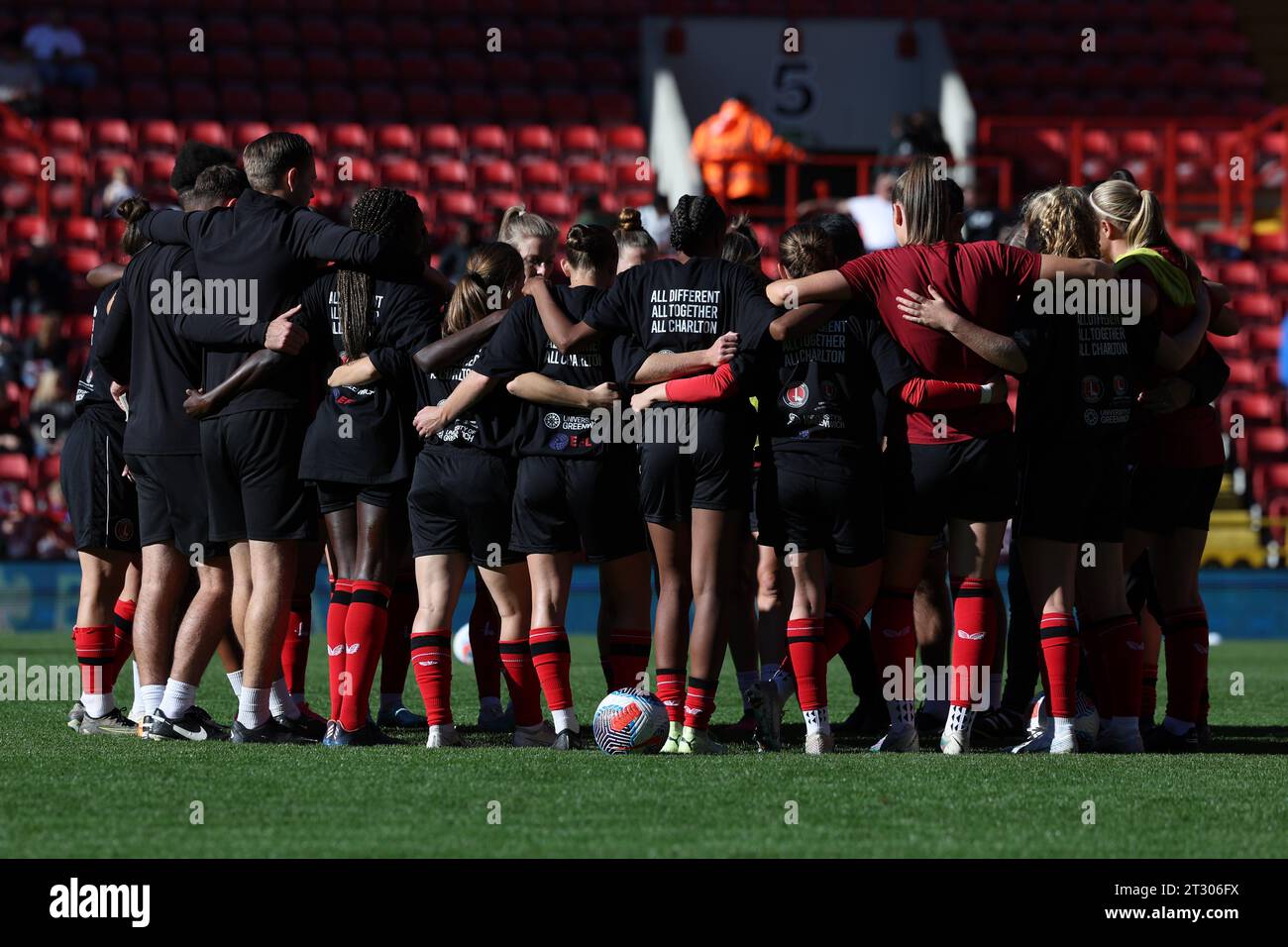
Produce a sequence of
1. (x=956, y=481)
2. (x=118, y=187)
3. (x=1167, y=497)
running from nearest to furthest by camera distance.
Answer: (x=956, y=481), (x=1167, y=497), (x=118, y=187)

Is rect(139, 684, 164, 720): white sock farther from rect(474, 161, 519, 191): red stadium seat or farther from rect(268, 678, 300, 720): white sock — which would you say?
rect(474, 161, 519, 191): red stadium seat

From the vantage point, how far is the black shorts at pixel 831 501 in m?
6.04

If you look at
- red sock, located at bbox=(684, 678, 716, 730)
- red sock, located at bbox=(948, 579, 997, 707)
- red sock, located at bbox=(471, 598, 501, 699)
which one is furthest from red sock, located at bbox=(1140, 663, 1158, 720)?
red sock, located at bbox=(471, 598, 501, 699)

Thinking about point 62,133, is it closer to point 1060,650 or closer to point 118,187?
point 118,187

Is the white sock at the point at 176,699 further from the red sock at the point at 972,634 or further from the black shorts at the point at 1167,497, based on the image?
the black shorts at the point at 1167,497

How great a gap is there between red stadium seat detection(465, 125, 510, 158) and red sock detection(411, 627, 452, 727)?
1415 cm

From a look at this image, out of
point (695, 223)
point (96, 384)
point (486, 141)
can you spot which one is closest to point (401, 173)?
point (486, 141)

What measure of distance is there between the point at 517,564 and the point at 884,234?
10570 millimetres

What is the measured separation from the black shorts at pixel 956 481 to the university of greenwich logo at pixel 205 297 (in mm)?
2196

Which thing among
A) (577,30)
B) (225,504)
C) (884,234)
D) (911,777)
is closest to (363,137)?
(577,30)

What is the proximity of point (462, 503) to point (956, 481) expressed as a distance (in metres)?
1.60

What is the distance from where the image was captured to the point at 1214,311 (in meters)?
6.79

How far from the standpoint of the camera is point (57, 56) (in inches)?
784

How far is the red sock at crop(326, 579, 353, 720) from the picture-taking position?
20.6 feet
